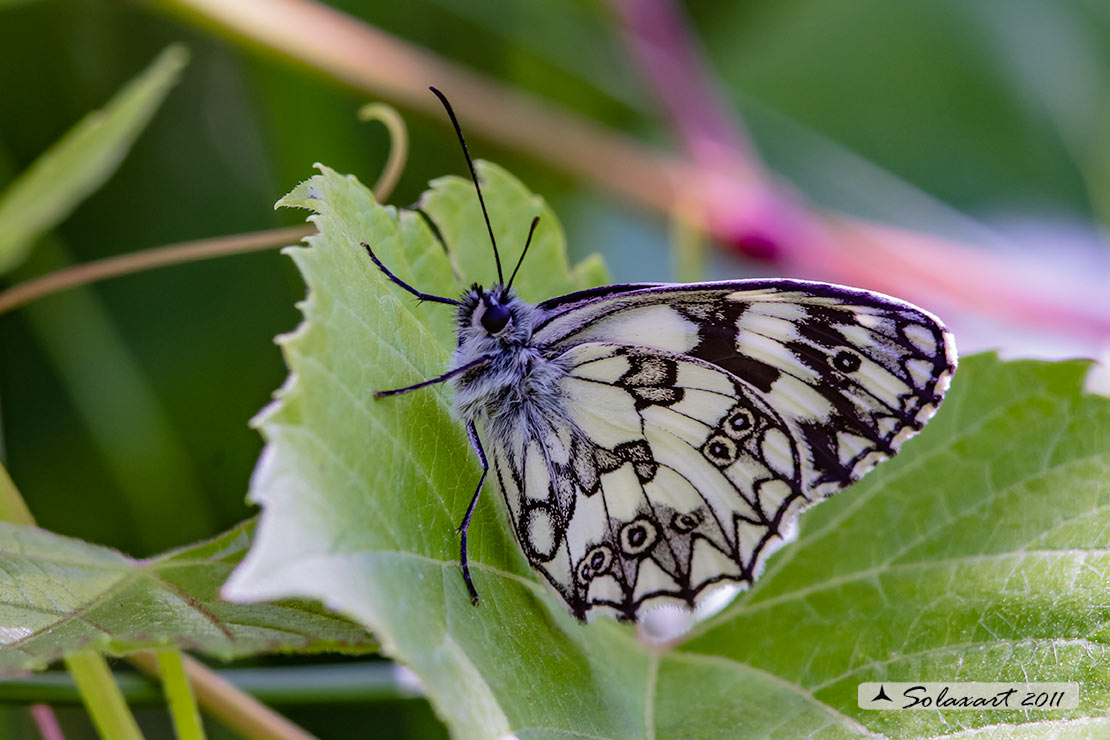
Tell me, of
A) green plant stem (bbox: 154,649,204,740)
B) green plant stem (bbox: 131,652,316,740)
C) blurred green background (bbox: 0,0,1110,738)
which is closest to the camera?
green plant stem (bbox: 154,649,204,740)

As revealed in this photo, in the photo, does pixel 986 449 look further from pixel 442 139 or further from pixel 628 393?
pixel 442 139

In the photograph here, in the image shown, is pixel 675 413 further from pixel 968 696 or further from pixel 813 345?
pixel 968 696

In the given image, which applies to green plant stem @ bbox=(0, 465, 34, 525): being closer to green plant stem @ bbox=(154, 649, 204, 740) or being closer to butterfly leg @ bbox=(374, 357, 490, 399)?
green plant stem @ bbox=(154, 649, 204, 740)

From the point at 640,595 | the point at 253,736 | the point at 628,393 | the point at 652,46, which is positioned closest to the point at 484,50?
the point at 652,46

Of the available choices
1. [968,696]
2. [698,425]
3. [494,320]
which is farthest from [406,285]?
[968,696]

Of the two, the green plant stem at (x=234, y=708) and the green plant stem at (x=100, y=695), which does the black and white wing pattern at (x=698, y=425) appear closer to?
the green plant stem at (x=234, y=708)

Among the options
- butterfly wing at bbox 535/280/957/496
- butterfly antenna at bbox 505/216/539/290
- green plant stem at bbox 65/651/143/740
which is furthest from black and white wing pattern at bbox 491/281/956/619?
green plant stem at bbox 65/651/143/740
